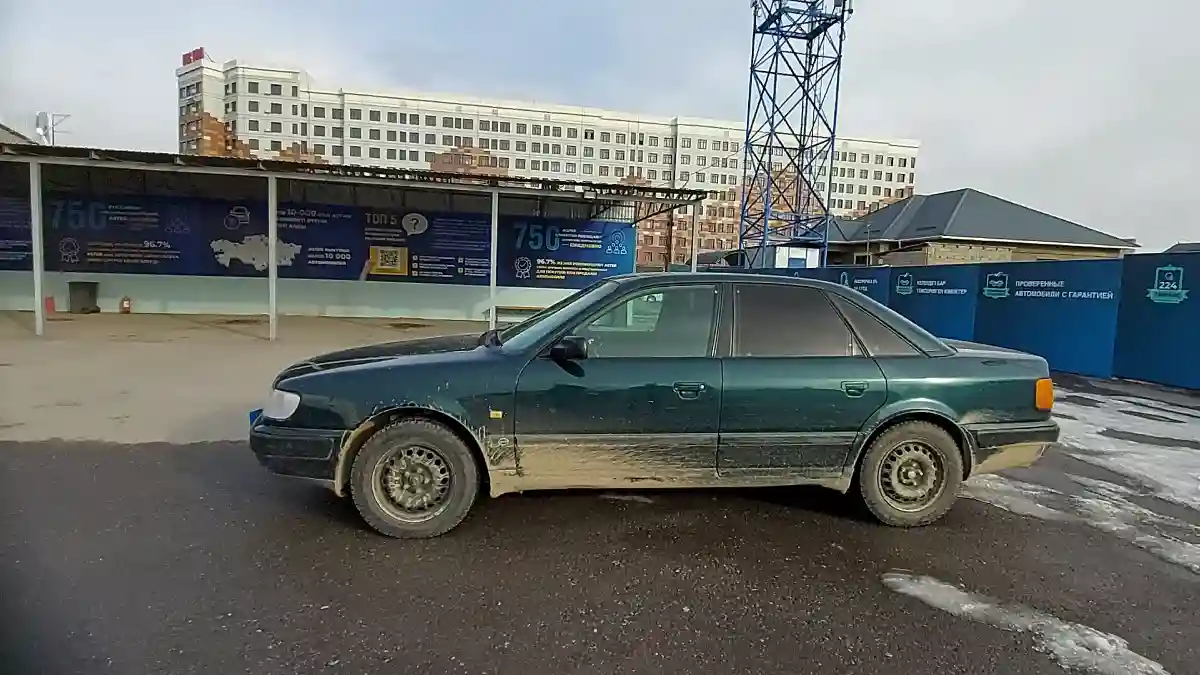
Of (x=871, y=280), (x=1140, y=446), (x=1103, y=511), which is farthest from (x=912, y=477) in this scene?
(x=871, y=280)

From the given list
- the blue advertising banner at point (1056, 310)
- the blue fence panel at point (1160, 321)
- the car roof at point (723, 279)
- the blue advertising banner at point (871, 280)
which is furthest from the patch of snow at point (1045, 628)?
the blue advertising banner at point (871, 280)

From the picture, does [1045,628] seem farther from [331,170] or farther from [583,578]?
[331,170]

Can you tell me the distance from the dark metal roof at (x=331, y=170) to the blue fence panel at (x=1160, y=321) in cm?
741

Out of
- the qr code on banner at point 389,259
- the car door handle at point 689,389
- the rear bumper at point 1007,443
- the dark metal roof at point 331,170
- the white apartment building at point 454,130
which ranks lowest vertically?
the rear bumper at point 1007,443

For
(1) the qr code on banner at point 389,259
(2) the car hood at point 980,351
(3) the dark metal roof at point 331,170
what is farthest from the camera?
(1) the qr code on banner at point 389,259

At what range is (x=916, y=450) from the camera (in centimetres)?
428

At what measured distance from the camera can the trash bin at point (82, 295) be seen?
16.2 m

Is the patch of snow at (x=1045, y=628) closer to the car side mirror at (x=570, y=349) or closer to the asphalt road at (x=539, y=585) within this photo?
the asphalt road at (x=539, y=585)

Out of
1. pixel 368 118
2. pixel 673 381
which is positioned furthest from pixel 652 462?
pixel 368 118

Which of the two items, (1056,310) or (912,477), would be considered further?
(1056,310)

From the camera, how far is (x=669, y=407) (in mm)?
3949

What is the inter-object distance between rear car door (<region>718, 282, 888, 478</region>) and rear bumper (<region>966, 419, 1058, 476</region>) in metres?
0.73

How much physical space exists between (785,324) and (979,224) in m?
32.2

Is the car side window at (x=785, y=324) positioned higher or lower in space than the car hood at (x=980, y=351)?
higher
